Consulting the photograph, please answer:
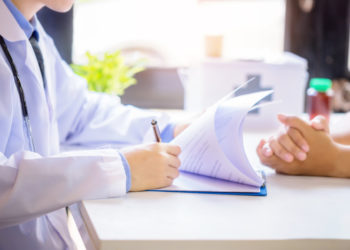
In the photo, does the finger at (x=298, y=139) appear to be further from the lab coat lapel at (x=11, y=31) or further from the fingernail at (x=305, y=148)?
the lab coat lapel at (x=11, y=31)

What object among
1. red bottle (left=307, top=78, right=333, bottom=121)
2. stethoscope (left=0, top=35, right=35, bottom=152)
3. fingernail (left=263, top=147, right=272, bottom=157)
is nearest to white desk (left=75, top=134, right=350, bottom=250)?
fingernail (left=263, top=147, right=272, bottom=157)

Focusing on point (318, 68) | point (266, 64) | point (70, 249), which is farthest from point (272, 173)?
point (318, 68)

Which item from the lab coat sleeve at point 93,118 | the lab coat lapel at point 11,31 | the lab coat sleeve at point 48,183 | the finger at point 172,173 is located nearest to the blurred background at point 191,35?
the lab coat sleeve at point 93,118

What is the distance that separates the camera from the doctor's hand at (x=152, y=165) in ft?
2.76

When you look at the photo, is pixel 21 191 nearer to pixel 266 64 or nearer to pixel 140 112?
pixel 140 112

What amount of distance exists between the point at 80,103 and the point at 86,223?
0.63 meters

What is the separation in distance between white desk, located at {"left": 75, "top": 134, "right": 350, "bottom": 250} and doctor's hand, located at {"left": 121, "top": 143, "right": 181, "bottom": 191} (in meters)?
0.02

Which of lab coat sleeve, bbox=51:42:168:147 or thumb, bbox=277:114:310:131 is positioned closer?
thumb, bbox=277:114:310:131

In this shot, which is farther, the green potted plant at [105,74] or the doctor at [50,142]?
the green potted plant at [105,74]

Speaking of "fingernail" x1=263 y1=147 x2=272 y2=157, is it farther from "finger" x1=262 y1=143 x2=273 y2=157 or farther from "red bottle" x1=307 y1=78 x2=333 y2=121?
"red bottle" x1=307 y1=78 x2=333 y2=121

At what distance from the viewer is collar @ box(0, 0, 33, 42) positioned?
3.11 ft

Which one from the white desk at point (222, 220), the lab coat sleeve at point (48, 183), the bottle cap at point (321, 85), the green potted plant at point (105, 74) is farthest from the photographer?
the green potted plant at point (105, 74)

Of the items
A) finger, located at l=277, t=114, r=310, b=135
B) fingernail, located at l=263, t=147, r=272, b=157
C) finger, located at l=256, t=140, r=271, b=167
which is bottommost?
finger, located at l=256, t=140, r=271, b=167

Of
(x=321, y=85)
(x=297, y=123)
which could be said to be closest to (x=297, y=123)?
(x=297, y=123)
